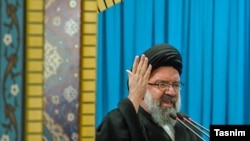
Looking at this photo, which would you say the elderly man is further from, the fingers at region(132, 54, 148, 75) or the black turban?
the fingers at region(132, 54, 148, 75)

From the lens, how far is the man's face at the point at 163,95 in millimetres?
1959

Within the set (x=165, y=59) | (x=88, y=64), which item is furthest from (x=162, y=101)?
(x=88, y=64)

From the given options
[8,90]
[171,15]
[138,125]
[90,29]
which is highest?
[171,15]

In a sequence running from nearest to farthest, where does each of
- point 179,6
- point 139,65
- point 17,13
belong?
point 17,13
point 139,65
point 179,6

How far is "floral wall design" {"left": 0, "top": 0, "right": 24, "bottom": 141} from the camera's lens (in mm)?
961

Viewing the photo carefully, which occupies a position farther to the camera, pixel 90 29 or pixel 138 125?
pixel 138 125

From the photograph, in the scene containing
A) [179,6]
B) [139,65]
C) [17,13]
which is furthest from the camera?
[179,6]

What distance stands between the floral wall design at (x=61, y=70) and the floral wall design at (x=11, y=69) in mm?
54

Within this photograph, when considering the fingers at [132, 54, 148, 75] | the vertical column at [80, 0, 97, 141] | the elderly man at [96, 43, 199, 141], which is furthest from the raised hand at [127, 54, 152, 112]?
the vertical column at [80, 0, 97, 141]

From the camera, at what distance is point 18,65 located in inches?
38.2

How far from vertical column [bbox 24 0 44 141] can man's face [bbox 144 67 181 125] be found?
101 centimetres

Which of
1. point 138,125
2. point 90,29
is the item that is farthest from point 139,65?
point 90,29

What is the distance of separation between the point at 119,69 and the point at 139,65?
1.25 meters

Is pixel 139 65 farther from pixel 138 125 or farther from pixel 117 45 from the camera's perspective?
pixel 117 45
